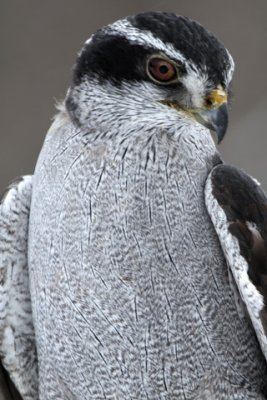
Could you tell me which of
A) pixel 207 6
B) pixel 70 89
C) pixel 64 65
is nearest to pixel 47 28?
pixel 64 65

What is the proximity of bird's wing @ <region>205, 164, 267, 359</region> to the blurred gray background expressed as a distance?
12.4 ft

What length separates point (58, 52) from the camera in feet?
28.6

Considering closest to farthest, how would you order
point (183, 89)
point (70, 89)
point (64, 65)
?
point (183, 89), point (70, 89), point (64, 65)

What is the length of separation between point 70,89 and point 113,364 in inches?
39.9

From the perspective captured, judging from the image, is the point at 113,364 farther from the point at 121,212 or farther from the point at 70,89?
the point at 70,89

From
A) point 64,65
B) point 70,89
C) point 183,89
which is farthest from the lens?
point 64,65

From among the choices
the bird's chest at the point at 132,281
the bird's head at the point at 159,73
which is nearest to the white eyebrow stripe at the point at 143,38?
the bird's head at the point at 159,73

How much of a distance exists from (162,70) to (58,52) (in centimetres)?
483

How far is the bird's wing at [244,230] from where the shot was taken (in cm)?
393

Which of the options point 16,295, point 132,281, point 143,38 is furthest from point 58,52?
point 132,281

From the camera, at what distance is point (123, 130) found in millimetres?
4133

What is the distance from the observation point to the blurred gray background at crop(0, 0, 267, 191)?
8.23 metres

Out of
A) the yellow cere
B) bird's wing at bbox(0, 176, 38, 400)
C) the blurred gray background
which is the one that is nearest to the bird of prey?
the yellow cere

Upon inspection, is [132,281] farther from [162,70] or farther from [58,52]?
[58,52]
